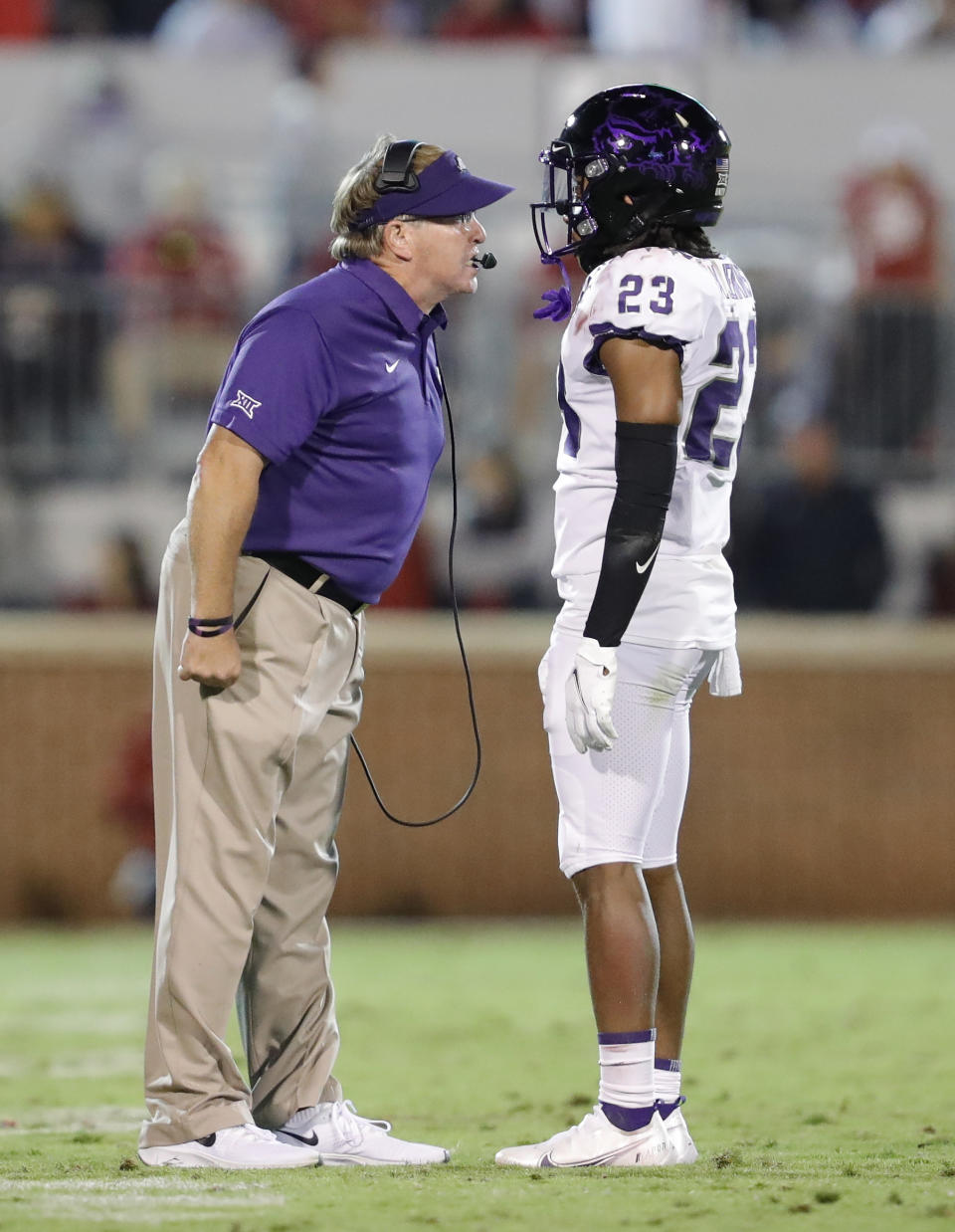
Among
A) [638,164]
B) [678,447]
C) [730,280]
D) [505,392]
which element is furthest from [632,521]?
[505,392]

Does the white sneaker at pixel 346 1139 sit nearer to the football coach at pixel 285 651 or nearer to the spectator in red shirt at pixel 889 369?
the football coach at pixel 285 651

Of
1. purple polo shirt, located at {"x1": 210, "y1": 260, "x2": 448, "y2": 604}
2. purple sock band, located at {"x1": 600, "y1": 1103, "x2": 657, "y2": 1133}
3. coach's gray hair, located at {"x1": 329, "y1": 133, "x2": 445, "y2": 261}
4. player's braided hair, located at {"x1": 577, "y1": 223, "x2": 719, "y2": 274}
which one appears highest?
coach's gray hair, located at {"x1": 329, "y1": 133, "x2": 445, "y2": 261}

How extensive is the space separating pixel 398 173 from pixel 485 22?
948 cm

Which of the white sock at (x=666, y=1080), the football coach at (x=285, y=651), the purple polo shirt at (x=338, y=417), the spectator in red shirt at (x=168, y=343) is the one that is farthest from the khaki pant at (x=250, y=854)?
the spectator in red shirt at (x=168, y=343)

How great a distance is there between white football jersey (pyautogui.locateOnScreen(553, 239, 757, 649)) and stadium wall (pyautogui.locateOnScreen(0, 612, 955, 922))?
5772mm

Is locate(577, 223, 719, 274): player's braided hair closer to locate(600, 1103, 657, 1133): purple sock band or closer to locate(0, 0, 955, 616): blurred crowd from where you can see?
locate(600, 1103, 657, 1133): purple sock band

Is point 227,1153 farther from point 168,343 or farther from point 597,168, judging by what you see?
point 168,343

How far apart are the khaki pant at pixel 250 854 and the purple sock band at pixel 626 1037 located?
702 millimetres

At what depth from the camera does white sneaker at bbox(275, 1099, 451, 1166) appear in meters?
4.54

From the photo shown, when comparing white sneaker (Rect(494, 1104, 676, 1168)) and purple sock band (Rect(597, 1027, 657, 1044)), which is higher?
purple sock band (Rect(597, 1027, 657, 1044))

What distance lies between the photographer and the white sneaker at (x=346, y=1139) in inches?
179

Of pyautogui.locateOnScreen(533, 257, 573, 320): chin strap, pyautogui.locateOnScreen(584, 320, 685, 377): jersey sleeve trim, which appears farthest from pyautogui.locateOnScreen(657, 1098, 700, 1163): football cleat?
pyautogui.locateOnScreen(533, 257, 573, 320): chin strap

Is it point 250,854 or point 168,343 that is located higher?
point 168,343

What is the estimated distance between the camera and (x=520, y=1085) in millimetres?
5953
